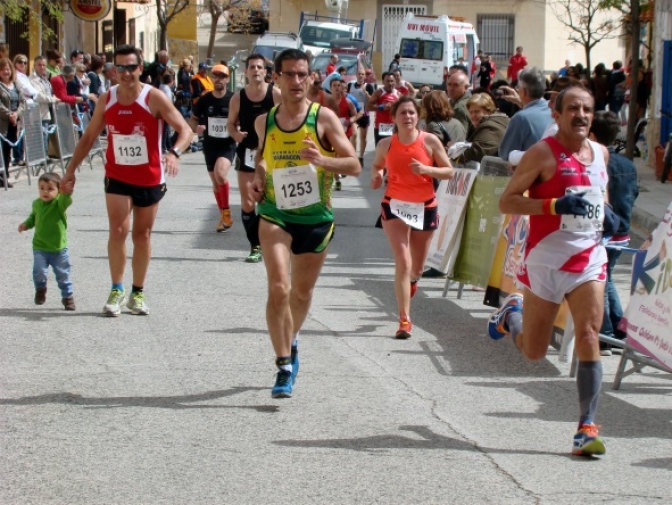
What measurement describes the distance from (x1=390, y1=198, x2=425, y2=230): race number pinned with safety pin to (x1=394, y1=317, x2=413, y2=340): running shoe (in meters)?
0.74

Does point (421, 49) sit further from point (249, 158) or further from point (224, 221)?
point (249, 158)

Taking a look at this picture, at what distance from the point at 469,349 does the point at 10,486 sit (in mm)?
4139

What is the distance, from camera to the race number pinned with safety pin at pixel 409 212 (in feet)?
31.7

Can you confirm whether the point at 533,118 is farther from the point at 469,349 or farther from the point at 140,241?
the point at 140,241

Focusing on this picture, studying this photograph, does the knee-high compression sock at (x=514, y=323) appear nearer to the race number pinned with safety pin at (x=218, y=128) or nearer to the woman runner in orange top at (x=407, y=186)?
the woman runner in orange top at (x=407, y=186)

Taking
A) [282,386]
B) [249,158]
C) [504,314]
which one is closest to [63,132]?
[249,158]

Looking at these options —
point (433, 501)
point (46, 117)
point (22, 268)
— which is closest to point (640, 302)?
point (433, 501)

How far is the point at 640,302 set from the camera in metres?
8.00

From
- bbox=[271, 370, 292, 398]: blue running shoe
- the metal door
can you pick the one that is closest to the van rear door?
the metal door

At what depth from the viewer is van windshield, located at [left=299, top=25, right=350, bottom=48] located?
168 feet

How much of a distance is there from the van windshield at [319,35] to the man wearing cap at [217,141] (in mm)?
36680

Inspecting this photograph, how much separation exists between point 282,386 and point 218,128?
756cm

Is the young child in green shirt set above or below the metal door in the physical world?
below

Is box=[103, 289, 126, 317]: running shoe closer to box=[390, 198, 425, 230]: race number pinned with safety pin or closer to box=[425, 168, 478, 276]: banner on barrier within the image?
box=[390, 198, 425, 230]: race number pinned with safety pin
